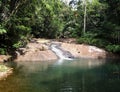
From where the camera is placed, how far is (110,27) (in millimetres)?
45219

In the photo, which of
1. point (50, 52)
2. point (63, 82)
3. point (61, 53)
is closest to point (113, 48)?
point (61, 53)

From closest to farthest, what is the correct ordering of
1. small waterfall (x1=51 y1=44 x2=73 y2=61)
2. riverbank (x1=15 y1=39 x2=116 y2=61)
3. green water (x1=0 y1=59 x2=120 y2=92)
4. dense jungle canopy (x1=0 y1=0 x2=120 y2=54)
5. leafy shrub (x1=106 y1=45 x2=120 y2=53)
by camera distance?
green water (x1=0 y1=59 x2=120 y2=92), dense jungle canopy (x1=0 y1=0 x2=120 y2=54), riverbank (x1=15 y1=39 x2=116 y2=61), small waterfall (x1=51 y1=44 x2=73 y2=61), leafy shrub (x1=106 y1=45 x2=120 y2=53)

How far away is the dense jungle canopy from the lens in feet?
115

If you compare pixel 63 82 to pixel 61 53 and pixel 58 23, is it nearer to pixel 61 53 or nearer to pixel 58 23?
pixel 61 53

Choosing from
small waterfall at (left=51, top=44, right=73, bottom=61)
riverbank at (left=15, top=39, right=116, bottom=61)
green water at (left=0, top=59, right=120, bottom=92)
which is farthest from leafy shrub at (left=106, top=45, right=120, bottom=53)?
green water at (left=0, top=59, right=120, bottom=92)

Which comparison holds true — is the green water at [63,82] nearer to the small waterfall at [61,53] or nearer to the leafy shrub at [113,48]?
the small waterfall at [61,53]

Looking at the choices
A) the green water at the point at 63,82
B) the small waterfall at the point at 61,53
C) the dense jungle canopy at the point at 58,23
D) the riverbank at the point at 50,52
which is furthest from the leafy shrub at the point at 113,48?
the green water at the point at 63,82

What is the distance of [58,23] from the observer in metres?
55.9

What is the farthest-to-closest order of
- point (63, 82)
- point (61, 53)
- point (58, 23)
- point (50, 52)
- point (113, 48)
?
point (58, 23) < point (113, 48) < point (61, 53) < point (50, 52) < point (63, 82)

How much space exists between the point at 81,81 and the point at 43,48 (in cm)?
1883

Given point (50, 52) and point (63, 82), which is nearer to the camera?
point (63, 82)

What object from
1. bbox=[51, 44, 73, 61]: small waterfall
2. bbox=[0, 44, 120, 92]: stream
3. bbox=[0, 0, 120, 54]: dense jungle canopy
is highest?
bbox=[0, 0, 120, 54]: dense jungle canopy

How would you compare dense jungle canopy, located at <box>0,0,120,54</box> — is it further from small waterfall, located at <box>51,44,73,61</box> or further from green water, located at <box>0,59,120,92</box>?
green water, located at <box>0,59,120,92</box>

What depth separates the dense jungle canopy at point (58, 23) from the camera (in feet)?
115
